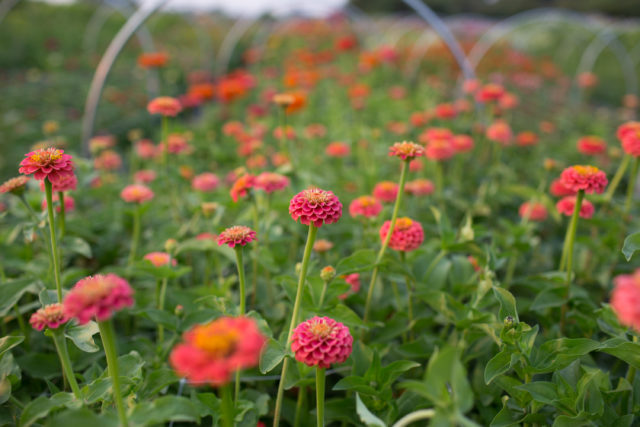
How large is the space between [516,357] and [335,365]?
43cm

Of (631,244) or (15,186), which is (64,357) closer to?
(15,186)

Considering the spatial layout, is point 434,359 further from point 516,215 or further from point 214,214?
point 516,215

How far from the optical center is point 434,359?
21.4 inches

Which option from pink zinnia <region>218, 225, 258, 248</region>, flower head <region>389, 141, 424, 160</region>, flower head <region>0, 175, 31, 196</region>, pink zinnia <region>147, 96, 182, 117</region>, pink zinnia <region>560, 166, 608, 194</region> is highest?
pink zinnia <region>147, 96, 182, 117</region>

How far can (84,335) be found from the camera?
2.67 ft

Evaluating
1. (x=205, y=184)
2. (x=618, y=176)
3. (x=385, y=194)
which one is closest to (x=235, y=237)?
(x=385, y=194)

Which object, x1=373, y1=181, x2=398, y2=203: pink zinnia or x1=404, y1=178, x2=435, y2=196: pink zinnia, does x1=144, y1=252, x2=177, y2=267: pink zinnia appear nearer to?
x1=373, y1=181, x2=398, y2=203: pink zinnia

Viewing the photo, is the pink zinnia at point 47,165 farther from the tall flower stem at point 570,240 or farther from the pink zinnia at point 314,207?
the tall flower stem at point 570,240

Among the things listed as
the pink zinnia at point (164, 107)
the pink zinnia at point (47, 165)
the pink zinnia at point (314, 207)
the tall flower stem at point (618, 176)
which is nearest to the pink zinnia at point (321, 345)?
the pink zinnia at point (314, 207)

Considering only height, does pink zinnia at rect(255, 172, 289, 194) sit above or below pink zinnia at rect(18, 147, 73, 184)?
below

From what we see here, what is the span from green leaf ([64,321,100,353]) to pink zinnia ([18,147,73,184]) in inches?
10.9

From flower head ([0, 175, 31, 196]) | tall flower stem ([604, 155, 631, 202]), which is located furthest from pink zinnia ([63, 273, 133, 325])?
tall flower stem ([604, 155, 631, 202])

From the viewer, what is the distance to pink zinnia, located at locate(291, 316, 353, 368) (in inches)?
27.9

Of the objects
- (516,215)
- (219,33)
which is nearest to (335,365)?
(516,215)
